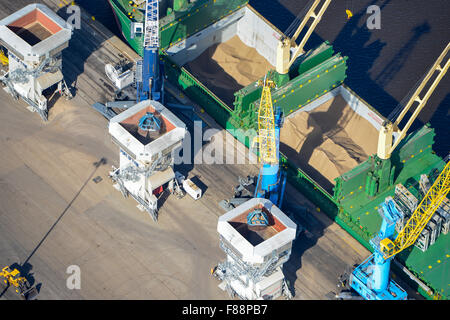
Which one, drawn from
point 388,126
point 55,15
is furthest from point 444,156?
point 55,15

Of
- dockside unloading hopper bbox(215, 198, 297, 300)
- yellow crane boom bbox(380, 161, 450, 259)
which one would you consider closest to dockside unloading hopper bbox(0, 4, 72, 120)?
dockside unloading hopper bbox(215, 198, 297, 300)

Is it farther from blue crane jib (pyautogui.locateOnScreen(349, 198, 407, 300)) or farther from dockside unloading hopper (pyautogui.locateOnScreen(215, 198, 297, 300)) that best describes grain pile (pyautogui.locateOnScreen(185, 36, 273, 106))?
blue crane jib (pyautogui.locateOnScreen(349, 198, 407, 300))

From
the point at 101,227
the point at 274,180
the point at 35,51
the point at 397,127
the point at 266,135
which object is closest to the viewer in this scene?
the point at 266,135

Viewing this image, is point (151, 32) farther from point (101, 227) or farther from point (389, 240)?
point (389, 240)

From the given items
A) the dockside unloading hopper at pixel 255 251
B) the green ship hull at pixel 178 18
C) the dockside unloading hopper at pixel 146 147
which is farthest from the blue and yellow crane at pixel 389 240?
the green ship hull at pixel 178 18

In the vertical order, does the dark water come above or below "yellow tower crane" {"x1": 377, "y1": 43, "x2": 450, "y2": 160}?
below

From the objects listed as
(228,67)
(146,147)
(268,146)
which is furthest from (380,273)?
(228,67)

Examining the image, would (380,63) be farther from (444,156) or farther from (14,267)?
(14,267)
